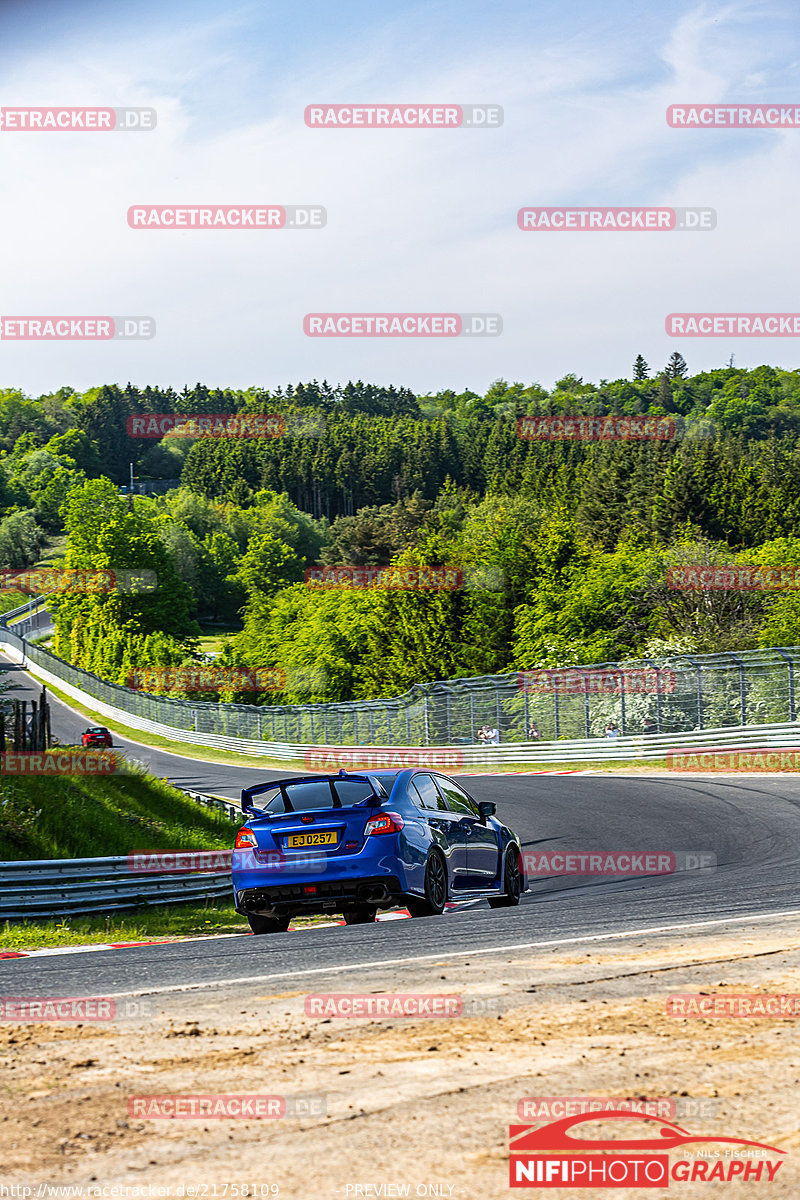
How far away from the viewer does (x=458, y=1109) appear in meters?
4.39

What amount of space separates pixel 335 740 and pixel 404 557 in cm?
3906

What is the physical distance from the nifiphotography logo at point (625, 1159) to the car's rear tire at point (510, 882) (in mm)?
8054

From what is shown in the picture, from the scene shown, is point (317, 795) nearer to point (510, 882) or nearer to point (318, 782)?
point (318, 782)

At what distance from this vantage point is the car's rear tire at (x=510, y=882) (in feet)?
40.1

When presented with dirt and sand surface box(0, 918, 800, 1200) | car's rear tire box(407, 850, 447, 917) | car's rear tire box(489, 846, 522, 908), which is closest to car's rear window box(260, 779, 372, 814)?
car's rear tire box(407, 850, 447, 917)

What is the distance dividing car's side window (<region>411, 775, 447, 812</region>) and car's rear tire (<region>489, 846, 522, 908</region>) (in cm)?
105

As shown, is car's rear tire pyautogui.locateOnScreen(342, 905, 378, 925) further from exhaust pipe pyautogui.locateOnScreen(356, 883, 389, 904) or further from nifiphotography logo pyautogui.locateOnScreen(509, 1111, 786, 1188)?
nifiphotography logo pyautogui.locateOnScreen(509, 1111, 786, 1188)

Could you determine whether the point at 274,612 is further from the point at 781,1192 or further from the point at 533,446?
the point at 781,1192

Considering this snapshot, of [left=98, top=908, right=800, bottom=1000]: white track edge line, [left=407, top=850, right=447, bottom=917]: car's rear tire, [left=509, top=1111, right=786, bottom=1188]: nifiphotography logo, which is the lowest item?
[left=407, top=850, right=447, bottom=917]: car's rear tire

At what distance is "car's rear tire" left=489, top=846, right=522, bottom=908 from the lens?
40.1 ft

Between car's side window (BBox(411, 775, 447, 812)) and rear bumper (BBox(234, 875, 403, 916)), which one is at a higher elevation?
car's side window (BBox(411, 775, 447, 812))

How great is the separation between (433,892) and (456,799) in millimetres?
1321

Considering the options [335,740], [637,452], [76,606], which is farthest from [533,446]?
[335,740]

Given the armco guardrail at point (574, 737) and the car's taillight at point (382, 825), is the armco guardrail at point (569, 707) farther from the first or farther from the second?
the car's taillight at point (382, 825)
